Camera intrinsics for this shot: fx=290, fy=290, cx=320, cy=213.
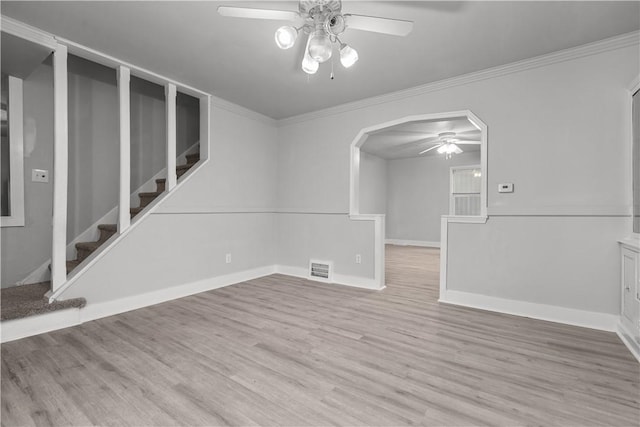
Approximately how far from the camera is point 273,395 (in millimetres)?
1656

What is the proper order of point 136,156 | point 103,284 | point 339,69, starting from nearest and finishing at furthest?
point 103,284, point 339,69, point 136,156

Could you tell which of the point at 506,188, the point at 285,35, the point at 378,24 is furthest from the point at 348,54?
the point at 506,188

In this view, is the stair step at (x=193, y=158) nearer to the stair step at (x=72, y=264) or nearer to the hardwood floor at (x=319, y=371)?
the stair step at (x=72, y=264)

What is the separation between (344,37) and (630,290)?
3110mm

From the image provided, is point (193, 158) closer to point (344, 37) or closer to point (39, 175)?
point (39, 175)

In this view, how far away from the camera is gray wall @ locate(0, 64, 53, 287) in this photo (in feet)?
9.99

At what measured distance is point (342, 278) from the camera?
4156mm

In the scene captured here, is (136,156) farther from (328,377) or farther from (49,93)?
(328,377)

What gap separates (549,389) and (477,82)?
2.90 metres

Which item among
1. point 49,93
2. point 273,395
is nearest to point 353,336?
point 273,395

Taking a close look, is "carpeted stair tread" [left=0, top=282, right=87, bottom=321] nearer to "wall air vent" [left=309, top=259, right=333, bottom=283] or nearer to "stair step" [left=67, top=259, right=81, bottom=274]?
"stair step" [left=67, top=259, right=81, bottom=274]

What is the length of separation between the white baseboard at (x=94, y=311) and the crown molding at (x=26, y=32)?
7.59 ft

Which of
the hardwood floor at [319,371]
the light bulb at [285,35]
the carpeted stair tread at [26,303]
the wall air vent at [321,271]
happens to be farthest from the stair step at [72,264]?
the light bulb at [285,35]

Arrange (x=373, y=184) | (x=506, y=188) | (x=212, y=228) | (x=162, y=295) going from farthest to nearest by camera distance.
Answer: (x=373, y=184)
(x=212, y=228)
(x=162, y=295)
(x=506, y=188)
